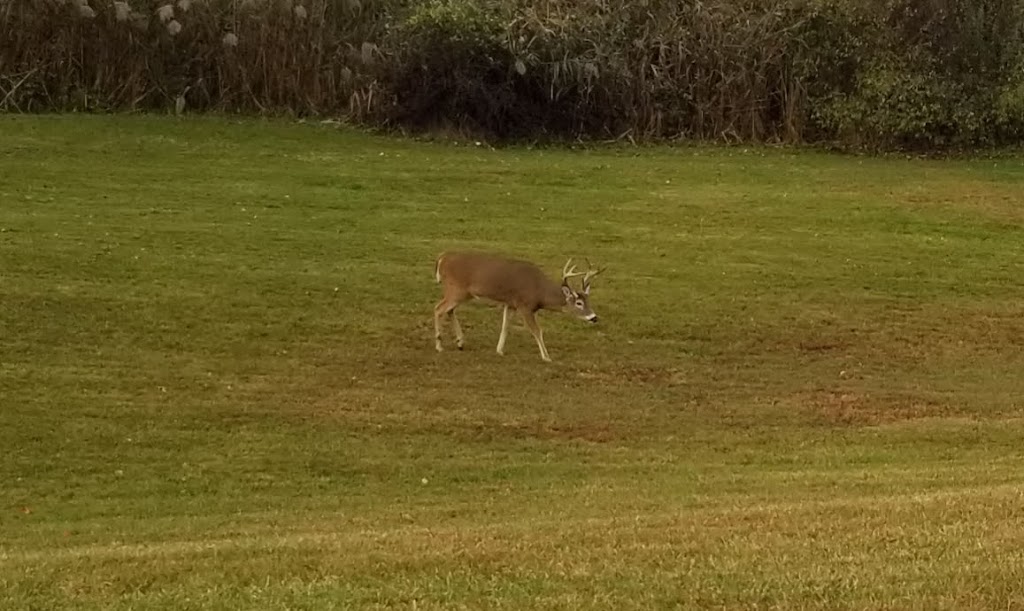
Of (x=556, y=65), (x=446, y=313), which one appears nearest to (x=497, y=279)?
(x=446, y=313)

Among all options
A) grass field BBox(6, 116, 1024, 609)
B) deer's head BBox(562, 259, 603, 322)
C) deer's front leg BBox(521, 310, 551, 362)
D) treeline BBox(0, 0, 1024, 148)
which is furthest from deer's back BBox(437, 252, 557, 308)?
treeline BBox(0, 0, 1024, 148)

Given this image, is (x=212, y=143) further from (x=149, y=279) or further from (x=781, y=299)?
(x=781, y=299)

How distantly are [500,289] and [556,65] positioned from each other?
15.1m

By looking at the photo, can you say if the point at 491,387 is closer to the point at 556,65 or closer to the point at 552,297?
the point at 552,297

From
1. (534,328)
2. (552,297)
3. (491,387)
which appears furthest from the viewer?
(552,297)

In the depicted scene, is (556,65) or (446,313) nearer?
(446,313)

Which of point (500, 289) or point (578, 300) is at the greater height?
point (500, 289)

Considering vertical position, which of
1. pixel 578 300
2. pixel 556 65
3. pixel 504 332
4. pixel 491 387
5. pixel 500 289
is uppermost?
pixel 556 65

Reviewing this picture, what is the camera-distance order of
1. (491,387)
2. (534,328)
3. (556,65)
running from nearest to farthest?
(491,387), (534,328), (556,65)

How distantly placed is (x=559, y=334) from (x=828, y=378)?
2.97m

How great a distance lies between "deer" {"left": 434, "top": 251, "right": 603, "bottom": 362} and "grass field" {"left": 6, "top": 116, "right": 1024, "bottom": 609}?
381mm

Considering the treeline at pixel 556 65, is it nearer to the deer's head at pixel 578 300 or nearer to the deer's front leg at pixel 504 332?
the deer's head at pixel 578 300

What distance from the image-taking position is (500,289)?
15070 mm

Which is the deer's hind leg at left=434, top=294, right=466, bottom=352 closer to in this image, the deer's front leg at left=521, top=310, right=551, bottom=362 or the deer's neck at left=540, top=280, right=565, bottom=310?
the deer's front leg at left=521, top=310, right=551, bottom=362
